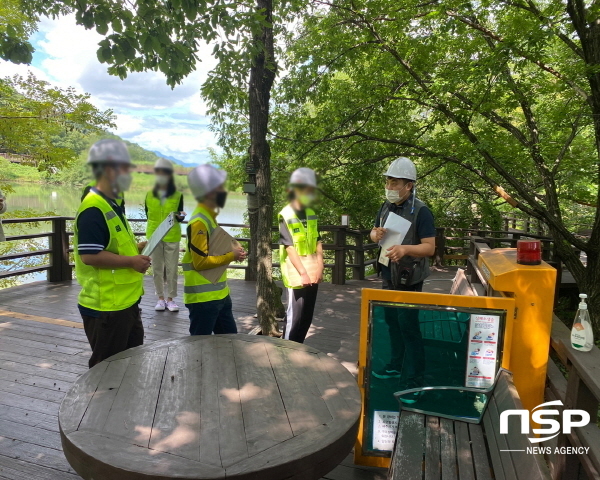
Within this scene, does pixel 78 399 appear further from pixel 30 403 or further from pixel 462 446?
pixel 30 403

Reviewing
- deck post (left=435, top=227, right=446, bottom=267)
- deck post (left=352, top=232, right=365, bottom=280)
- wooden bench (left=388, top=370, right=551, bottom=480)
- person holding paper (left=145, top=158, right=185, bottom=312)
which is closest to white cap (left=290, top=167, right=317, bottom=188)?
person holding paper (left=145, top=158, right=185, bottom=312)

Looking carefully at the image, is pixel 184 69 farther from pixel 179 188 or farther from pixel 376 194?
pixel 376 194

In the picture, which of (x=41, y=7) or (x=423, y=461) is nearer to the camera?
(x=423, y=461)

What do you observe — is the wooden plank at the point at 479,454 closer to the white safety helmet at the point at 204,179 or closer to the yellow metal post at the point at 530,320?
the yellow metal post at the point at 530,320

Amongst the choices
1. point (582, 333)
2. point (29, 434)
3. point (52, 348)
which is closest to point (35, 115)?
point (52, 348)

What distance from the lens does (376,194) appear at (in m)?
11.3

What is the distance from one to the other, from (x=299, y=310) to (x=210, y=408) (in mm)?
1583

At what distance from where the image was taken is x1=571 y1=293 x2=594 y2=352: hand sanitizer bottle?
205 cm

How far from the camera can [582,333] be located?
6.77 feet

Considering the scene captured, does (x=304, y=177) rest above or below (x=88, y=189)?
above

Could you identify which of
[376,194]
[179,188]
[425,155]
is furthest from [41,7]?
[376,194]

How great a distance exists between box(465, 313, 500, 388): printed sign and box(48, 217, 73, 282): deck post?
20.3 feet

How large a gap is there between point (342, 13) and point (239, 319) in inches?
213

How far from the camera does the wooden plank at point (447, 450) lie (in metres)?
1.65
